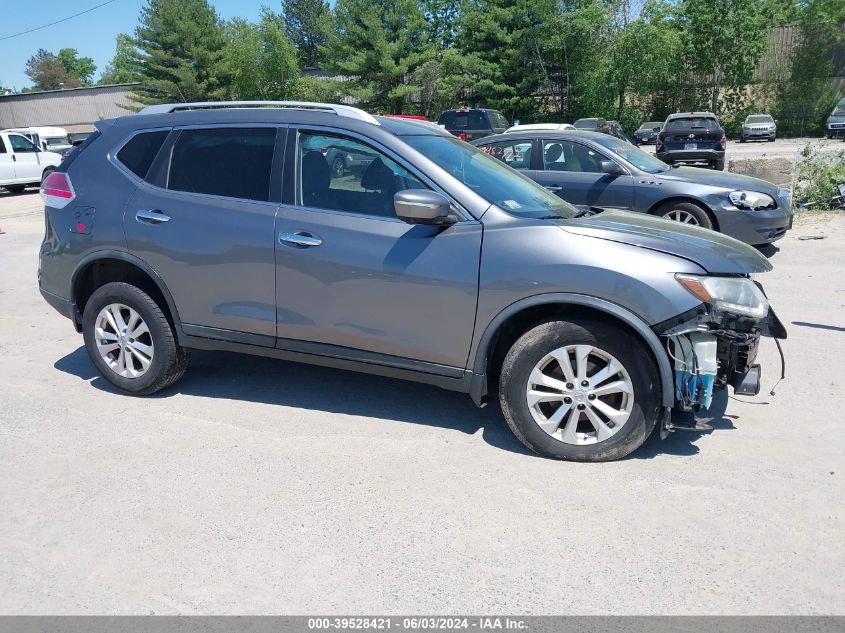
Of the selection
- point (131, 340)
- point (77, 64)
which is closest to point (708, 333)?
point (131, 340)

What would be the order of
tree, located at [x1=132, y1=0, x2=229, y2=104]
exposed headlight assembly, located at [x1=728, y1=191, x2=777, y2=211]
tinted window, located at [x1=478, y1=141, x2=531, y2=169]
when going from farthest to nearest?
tree, located at [x1=132, y1=0, x2=229, y2=104], tinted window, located at [x1=478, y1=141, x2=531, y2=169], exposed headlight assembly, located at [x1=728, y1=191, x2=777, y2=211]

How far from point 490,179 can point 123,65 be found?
279 ft

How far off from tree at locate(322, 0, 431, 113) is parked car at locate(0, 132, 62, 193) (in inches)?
910

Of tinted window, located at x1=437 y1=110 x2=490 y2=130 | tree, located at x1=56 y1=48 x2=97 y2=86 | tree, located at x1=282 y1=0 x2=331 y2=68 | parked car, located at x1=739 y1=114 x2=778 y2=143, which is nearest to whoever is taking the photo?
tinted window, located at x1=437 y1=110 x2=490 y2=130

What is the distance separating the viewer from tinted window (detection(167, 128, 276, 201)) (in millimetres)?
4613

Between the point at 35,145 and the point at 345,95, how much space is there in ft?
83.9

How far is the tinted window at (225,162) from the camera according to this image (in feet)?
15.1

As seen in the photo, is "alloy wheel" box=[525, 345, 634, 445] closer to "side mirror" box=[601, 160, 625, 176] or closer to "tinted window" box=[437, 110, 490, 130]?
"side mirror" box=[601, 160, 625, 176]

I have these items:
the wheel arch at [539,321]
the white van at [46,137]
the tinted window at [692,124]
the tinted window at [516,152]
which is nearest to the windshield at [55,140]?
the white van at [46,137]

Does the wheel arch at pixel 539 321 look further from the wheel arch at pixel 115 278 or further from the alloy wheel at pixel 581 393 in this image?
the wheel arch at pixel 115 278

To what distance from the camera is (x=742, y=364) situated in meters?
3.89

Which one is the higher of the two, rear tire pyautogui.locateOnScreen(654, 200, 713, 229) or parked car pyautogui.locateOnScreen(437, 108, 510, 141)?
parked car pyautogui.locateOnScreen(437, 108, 510, 141)

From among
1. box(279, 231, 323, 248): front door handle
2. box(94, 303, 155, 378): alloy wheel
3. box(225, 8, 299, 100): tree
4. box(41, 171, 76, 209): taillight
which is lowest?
box(94, 303, 155, 378): alloy wheel

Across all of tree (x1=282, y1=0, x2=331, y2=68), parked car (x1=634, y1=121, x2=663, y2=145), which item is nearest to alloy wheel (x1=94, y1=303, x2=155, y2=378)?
parked car (x1=634, y1=121, x2=663, y2=145)
